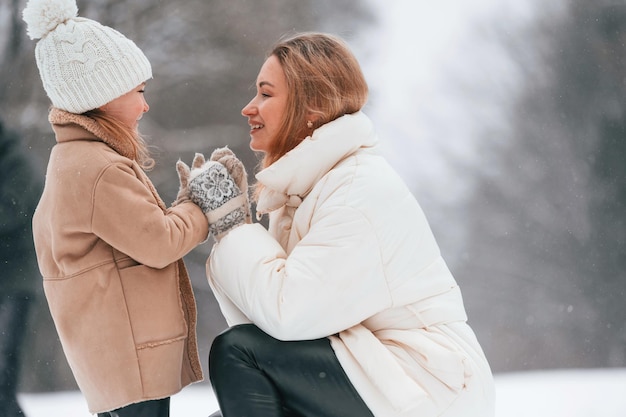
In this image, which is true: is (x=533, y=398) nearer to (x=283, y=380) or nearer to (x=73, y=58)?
(x=283, y=380)

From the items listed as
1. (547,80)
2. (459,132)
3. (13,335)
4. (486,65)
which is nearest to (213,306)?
(13,335)

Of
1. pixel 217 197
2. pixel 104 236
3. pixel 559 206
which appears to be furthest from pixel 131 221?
pixel 559 206

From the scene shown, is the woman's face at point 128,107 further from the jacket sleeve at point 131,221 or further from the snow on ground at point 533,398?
the snow on ground at point 533,398

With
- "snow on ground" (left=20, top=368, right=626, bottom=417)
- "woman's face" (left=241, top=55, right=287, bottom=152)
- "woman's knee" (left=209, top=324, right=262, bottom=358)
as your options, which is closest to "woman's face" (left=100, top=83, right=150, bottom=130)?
"woman's face" (left=241, top=55, right=287, bottom=152)

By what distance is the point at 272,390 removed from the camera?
1.52 meters

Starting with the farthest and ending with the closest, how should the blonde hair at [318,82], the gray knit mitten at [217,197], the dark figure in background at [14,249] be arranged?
the dark figure in background at [14,249]
the blonde hair at [318,82]
the gray knit mitten at [217,197]

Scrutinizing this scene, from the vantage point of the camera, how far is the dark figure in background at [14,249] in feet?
11.5

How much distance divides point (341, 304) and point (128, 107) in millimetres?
667

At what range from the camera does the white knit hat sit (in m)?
1.56

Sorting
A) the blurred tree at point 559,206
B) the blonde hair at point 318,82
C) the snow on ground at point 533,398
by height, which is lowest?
the snow on ground at point 533,398

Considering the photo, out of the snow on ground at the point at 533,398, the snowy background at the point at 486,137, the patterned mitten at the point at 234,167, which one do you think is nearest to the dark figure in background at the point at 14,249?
the snowy background at the point at 486,137

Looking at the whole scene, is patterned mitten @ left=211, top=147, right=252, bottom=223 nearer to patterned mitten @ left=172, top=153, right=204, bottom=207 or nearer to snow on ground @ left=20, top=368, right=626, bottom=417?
patterned mitten @ left=172, top=153, right=204, bottom=207

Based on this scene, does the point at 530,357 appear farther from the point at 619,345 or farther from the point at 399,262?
the point at 399,262

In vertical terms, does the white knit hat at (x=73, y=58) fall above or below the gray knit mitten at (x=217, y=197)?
above
